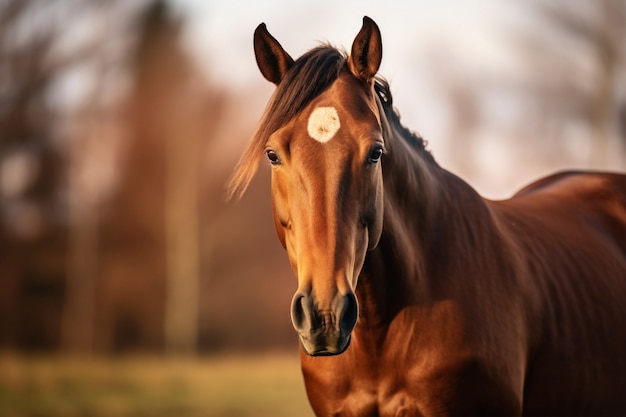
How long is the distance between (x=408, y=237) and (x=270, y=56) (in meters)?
0.99

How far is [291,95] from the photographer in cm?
316

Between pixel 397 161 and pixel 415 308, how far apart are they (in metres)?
0.63

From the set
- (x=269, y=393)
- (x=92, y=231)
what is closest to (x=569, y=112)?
(x=269, y=393)

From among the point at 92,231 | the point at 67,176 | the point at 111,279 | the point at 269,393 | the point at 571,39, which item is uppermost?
the point at 571,39

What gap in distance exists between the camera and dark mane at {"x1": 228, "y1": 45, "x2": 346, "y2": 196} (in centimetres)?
315

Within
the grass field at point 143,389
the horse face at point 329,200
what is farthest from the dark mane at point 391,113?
the grass field at point 143,389

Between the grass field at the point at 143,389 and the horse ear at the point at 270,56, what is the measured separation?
789 cm

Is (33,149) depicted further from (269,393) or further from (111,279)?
(269,393)

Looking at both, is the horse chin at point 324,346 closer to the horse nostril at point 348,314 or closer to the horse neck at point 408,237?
the horse nostril at point 348,314

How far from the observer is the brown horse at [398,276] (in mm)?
2891

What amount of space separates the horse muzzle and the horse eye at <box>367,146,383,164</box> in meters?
0.55

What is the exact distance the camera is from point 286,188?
304 centimetres

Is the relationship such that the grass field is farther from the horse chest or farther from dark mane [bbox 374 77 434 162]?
dark mane [bbox 374 77 434 162]

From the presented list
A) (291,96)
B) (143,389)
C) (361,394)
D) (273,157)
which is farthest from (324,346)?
(143,389)
